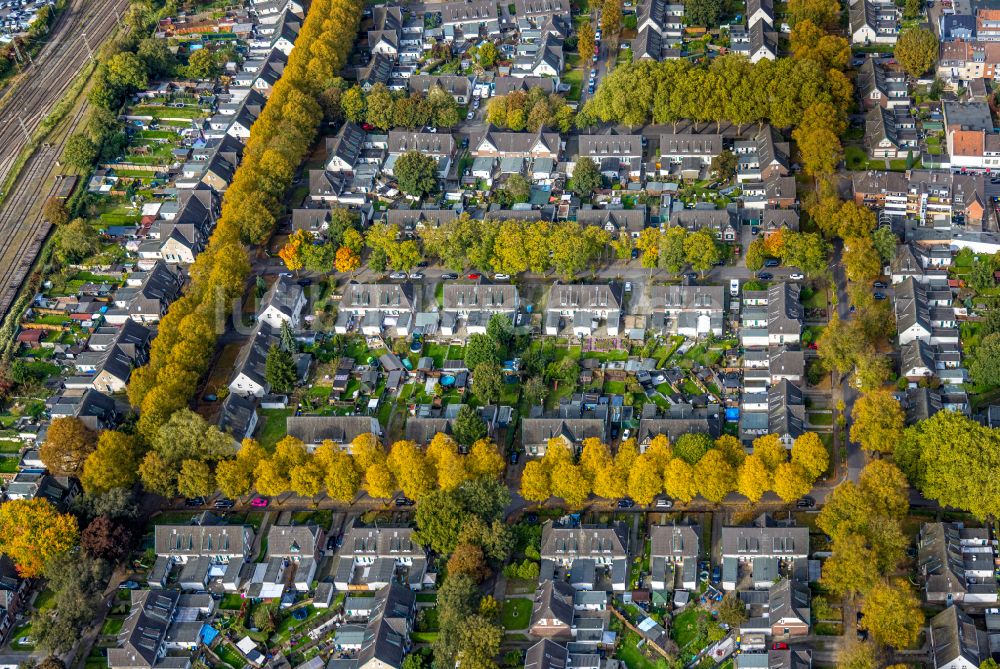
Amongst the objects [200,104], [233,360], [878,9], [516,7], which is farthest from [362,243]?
[878,9]

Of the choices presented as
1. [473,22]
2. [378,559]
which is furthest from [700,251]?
[473,22]

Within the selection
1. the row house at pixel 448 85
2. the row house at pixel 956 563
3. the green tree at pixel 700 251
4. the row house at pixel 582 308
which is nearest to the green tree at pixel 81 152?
the row house at pixel 448 85

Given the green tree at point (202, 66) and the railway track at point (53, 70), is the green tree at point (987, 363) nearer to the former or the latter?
the green tree at point (202, 66)

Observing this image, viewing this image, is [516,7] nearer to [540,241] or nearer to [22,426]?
[540,241]

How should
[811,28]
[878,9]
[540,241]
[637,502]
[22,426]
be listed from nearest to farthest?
[637,502]
[22,426]
[540,241]
[811,28]
[878,9]

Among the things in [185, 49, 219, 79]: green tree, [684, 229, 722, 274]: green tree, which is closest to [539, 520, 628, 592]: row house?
[684, 229, 722, 274]: green tree

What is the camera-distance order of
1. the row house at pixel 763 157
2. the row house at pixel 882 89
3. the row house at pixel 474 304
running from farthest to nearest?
the row house at pixel 882 89, the row house at pixel 763 157, the row house at pixel 474 304

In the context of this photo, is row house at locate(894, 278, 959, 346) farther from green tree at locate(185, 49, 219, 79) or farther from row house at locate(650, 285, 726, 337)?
green tree at locate(185, 49, 219, 79)
